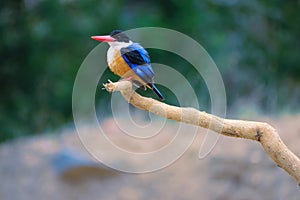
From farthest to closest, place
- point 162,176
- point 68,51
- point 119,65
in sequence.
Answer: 1. point 68,51
2. point 162,176
3. point 119,65

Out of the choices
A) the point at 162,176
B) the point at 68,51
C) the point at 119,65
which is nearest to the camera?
the point at 119,65

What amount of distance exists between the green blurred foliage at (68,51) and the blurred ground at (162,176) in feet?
2.93

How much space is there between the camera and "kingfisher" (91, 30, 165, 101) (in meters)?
1.41

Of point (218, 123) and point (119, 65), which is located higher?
point (119, 65)

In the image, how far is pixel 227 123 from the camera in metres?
1.44

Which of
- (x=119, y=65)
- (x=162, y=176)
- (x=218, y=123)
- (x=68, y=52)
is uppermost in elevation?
(x=119, y=65)

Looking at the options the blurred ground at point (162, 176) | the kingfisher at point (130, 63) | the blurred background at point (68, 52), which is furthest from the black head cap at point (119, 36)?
the blurred background at point (68, 52)

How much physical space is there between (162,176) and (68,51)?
71.1 inches

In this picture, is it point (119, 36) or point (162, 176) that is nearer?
point (119, 36)

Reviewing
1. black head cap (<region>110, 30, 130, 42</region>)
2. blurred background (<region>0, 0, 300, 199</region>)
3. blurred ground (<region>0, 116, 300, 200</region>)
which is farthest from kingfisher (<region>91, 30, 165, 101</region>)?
blurred background (<region>0, 0, 300, 199</region>)

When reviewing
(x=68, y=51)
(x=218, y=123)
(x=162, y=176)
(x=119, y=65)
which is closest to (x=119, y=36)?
(x=119, y=65)

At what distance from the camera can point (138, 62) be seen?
1.43m

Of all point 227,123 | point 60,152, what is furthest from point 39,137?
point 227,123

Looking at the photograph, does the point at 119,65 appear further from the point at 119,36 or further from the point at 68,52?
the point at 68,52
